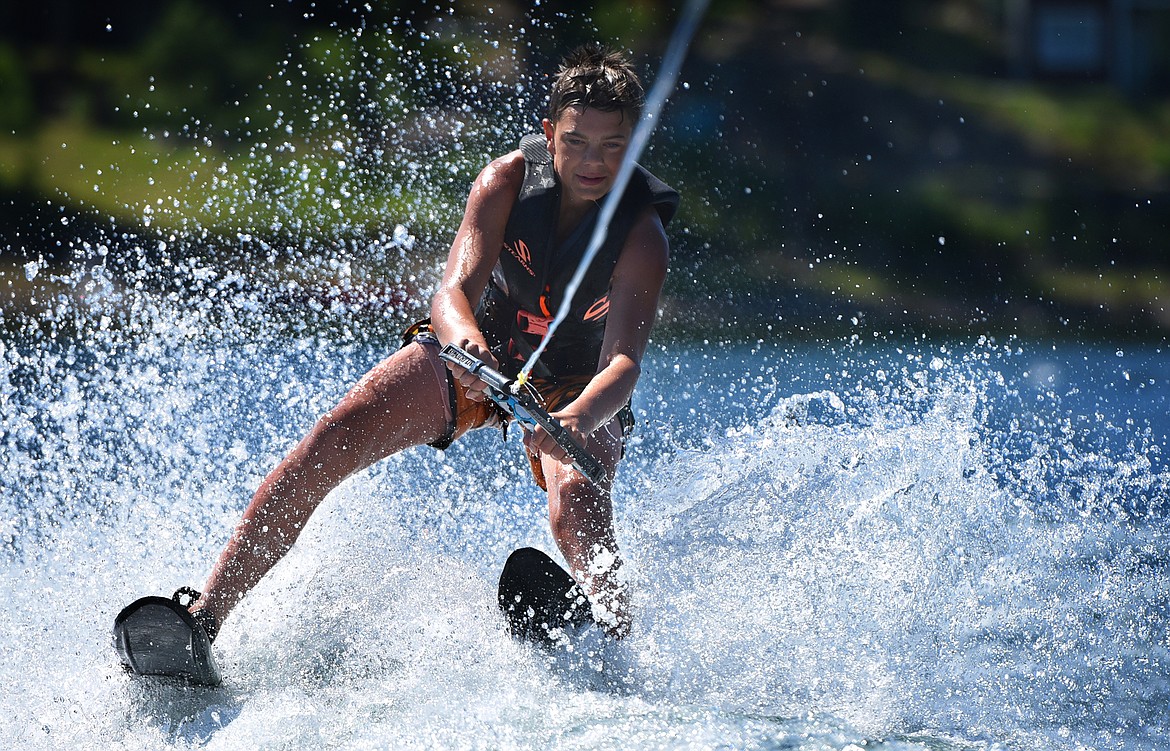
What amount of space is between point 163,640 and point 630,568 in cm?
108

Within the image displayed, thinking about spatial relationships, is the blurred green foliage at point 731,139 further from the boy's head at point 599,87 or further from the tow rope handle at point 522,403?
the tow rope handle at point 522,403

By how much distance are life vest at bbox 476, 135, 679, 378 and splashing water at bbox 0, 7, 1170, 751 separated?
551 mm

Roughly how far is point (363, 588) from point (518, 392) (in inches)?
37.0

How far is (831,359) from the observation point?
25.0 feet

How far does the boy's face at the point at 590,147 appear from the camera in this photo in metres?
2.76

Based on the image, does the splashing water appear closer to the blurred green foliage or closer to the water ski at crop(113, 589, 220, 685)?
the water ski at crop(113, 589, 220, 685)

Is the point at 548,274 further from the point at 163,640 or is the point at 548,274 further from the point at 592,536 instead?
the point at 163,640

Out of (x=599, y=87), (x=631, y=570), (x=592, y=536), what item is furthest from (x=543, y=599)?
(x=599, y=87)

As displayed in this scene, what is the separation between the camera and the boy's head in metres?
2.74

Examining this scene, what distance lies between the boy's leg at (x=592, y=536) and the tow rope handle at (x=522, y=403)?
1.31 ft

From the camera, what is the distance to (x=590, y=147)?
9.14 feet

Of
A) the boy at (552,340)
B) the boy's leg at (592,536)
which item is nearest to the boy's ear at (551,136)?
the boy at (552,340)

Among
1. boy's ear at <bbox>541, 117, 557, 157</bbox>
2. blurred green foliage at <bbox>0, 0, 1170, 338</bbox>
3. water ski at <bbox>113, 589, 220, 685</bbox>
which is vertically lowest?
blurred green foliage at <bbox>0, 0, 1170, 338</bbox>

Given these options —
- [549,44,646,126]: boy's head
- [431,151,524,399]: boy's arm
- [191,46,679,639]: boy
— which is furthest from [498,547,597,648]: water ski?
[549,44,646,126]: boy's head
